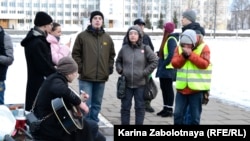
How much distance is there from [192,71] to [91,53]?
1737 mm

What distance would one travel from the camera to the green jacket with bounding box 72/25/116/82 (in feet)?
23.4

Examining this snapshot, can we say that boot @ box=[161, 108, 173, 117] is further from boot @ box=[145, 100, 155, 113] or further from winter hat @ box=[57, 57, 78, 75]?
winter hat @ box=[57, 57, 78, 75]

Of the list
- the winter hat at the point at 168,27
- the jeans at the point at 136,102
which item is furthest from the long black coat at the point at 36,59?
the winter hat at the point at 168,27

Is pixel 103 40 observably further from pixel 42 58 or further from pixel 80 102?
pixel 80 102

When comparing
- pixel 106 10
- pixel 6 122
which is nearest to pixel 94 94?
pixel 6 122

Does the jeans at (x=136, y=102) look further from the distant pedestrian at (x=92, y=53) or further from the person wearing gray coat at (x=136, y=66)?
the distant pedestrian at (x=92, y=53)

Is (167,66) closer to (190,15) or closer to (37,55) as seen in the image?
(190,15)

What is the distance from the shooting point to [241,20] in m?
102

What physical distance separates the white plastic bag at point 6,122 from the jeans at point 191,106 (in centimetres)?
244

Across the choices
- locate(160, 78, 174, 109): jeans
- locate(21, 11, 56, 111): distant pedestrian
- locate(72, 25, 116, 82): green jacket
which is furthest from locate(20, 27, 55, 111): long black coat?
locate(160, 78, 174, 109): jeans

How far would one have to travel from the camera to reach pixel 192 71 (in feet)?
20.6

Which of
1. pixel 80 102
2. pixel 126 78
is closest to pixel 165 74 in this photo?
pixel 126 78

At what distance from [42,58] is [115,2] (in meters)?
104

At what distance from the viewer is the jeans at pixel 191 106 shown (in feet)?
20.9
